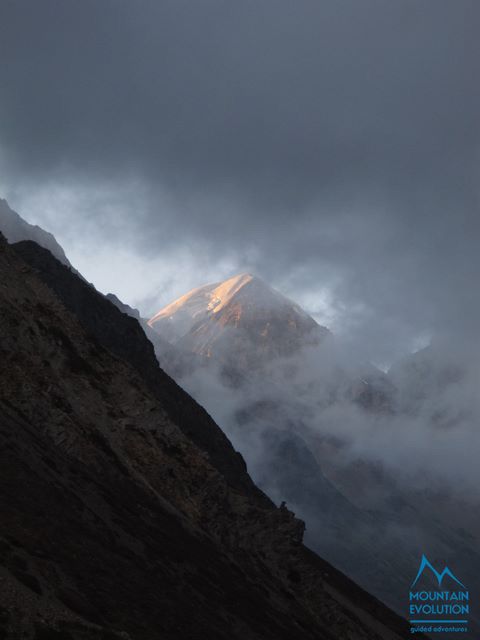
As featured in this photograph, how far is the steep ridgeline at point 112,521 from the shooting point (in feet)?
137

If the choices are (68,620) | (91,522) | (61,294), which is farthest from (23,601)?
(61,294)

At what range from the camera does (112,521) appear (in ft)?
208

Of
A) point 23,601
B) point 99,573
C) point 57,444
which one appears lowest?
point 23,601

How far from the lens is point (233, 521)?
104 m

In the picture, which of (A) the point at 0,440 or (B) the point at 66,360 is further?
(B) the point at 66,360

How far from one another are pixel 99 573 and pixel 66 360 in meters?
52.5

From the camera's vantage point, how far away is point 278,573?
Answer: 106 metres

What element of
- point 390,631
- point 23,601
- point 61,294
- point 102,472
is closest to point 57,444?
point 102,472

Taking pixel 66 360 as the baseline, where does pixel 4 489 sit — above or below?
below

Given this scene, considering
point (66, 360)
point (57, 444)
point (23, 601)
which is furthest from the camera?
point (66, 360)

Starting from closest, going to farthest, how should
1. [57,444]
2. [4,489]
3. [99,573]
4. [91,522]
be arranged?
[99,573] → [4,489] → [91,522] → [57,444]

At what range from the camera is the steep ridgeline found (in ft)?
137

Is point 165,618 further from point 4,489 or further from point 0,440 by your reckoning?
point 0,440

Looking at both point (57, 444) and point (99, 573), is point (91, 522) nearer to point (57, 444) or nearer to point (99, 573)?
point (99, 573)
